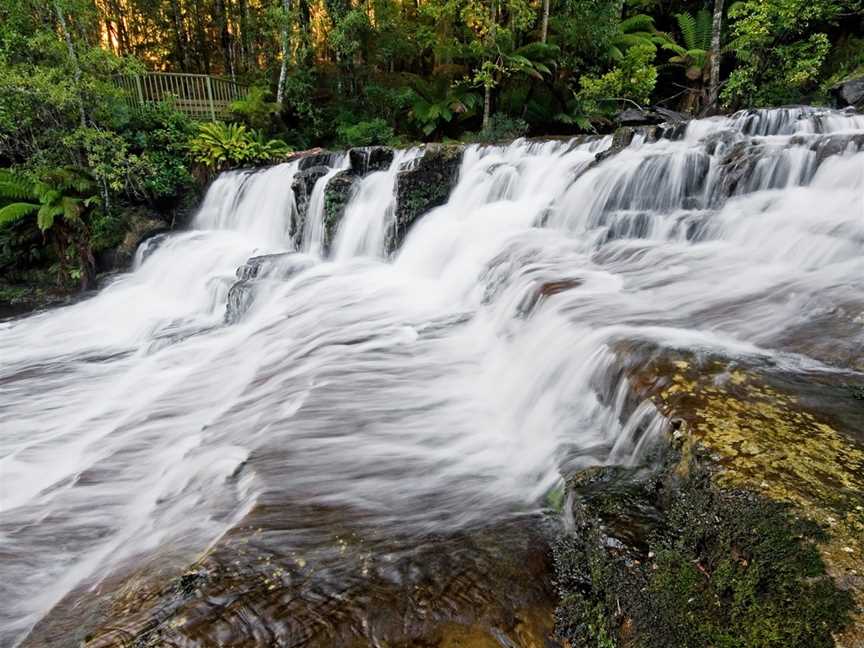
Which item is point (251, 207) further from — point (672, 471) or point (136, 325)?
point (672, 471)

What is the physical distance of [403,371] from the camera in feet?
15.3

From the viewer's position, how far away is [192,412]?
185 inches

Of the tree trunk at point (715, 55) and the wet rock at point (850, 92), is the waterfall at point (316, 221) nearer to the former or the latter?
the tree trunk at point (715, 55)

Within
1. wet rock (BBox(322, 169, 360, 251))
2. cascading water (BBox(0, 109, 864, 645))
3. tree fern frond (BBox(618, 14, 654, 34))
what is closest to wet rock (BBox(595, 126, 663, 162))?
cascading water (BBox(0, 109, 864, 645))

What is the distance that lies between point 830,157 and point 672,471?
5.62 meters

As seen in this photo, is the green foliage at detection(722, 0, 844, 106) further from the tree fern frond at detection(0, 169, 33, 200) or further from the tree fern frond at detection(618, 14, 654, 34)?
the tree fern frond at detection(0, 169, 33, 200)

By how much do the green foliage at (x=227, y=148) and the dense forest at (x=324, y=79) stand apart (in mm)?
37

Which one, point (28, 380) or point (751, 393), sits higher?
point (751, 393)

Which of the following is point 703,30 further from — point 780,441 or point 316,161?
point 780,441

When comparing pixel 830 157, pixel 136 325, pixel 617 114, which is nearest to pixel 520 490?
pixel 830 157

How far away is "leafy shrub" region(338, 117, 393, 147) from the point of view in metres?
13.4

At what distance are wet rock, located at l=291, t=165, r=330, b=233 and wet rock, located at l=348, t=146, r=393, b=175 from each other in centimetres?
65

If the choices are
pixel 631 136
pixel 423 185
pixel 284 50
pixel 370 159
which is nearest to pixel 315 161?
pixel 370 159

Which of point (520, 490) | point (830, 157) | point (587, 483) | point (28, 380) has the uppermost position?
point (830, 157)
